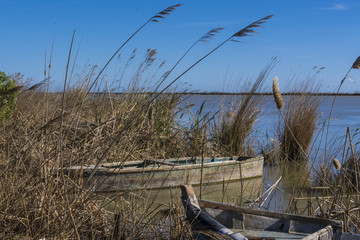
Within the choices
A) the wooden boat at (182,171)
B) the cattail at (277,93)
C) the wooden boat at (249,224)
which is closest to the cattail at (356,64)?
the cattail at (277,93)

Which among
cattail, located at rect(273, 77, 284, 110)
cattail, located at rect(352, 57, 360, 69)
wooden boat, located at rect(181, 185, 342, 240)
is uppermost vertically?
cattail, located at rect(352, 57, 360, 69)

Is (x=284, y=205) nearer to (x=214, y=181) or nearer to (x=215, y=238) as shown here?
(x=214, y=181)

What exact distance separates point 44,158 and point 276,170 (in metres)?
6.99

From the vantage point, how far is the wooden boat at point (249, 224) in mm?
3180

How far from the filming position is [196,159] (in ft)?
28.1

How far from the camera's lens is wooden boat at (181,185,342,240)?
3180 millimetres

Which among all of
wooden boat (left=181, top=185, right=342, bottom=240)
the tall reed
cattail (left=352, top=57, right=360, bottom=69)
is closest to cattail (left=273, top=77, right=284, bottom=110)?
cattail (left=352, top=57, right=360, bottom=69)

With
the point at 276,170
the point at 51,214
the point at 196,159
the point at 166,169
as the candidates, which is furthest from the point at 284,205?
the point at 51,214

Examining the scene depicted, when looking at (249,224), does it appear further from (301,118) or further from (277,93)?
(301,118)

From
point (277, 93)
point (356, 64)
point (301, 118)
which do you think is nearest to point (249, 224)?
point (277, 93)

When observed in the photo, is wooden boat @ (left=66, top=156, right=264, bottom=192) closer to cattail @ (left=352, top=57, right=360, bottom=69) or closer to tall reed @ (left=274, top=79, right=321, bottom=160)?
tall reed @ (left=274, top=79, right=321, bottom=160)

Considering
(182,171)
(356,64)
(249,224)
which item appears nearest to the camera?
(356,64)

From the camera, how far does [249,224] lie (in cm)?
385

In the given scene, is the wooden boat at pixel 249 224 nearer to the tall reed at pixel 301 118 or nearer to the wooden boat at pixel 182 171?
the wooden boat at pixel 182 171
